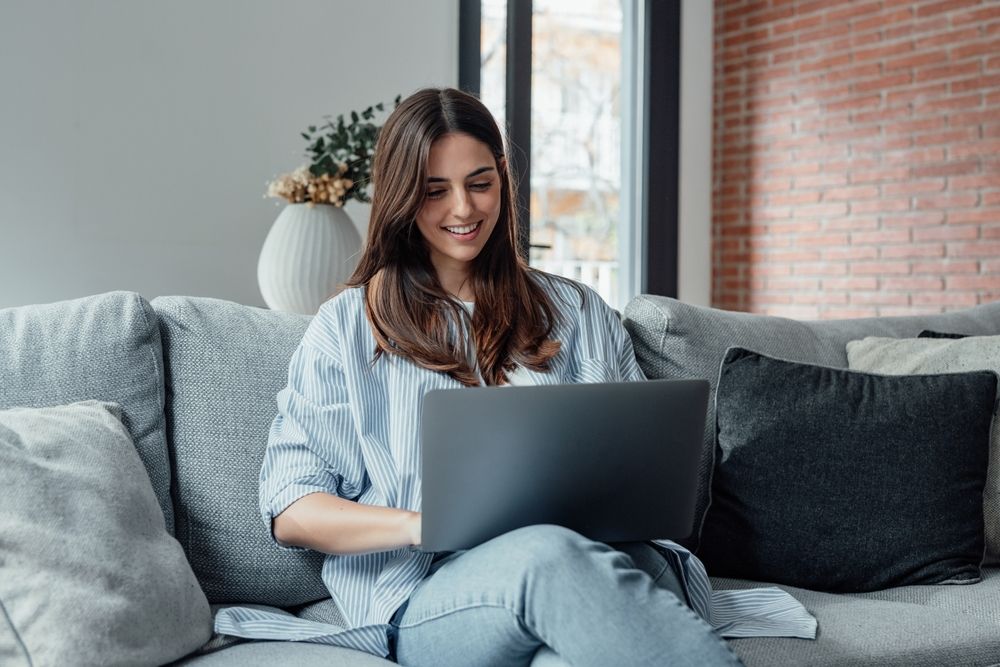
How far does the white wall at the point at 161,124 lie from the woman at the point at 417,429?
1.78 meters

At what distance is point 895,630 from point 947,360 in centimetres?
66

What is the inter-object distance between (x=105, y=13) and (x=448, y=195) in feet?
6.60

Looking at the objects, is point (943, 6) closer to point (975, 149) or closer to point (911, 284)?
point (975, 149)

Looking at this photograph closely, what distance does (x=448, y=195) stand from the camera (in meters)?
1.70

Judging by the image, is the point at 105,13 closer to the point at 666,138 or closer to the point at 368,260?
the point at 368,260

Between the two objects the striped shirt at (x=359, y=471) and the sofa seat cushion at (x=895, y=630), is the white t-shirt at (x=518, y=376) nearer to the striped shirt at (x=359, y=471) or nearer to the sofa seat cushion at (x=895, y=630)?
the striped shirt at (x=359, y=471)

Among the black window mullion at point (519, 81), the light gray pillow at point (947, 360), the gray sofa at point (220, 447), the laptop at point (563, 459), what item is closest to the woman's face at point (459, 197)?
the gray sofa at point (220, 447)

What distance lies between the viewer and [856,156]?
4.54 metres

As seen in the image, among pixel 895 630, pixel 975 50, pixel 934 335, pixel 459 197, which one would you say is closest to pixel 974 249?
pixel 975 50

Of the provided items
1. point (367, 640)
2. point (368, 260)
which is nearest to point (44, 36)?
point (368, 260)

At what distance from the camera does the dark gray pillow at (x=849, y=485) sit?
1.74 meters

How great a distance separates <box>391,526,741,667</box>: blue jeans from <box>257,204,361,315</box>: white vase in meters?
1.40

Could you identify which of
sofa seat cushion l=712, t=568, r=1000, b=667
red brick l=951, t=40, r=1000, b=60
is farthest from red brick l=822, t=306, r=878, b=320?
sofa seat cushion l=712, t=568, r=1000, b=667

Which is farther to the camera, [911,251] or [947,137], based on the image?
[911,251]
